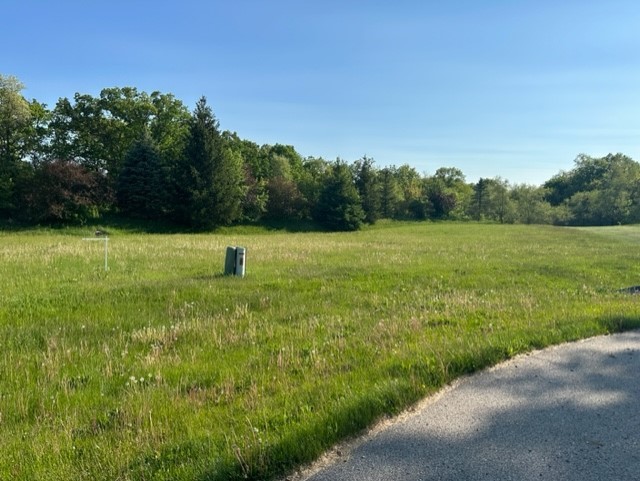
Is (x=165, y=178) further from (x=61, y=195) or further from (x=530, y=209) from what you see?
(x=530, y=209)

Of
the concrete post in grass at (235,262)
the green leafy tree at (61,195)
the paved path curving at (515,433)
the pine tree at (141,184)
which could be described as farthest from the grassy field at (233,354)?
the pine tree at (141,184)

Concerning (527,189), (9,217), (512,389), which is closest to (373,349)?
(512,389)

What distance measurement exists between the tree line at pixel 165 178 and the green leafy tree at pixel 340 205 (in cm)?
14

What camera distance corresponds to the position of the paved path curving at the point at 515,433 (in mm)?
3100

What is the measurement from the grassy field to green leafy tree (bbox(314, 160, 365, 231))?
1784 inches

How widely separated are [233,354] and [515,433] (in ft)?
11.9

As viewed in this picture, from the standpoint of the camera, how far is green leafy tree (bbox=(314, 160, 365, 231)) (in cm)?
5831

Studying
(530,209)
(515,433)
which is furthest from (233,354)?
(530,209)

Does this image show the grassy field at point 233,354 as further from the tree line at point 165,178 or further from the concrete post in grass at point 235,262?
the tree line at point 165,178

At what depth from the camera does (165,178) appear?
1914 inches

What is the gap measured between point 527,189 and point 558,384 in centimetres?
9738

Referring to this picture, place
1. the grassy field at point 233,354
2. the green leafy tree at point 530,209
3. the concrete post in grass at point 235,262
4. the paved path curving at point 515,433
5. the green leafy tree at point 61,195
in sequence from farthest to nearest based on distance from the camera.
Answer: the green leafy tree at point 530,209
the green leafy tree at point 61,195
the concrete post in grass at point 235,262
the grassy field at point 233,354
the paved path curving at point 515,433

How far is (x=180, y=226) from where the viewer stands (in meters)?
48.2

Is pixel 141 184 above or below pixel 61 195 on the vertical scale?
above
